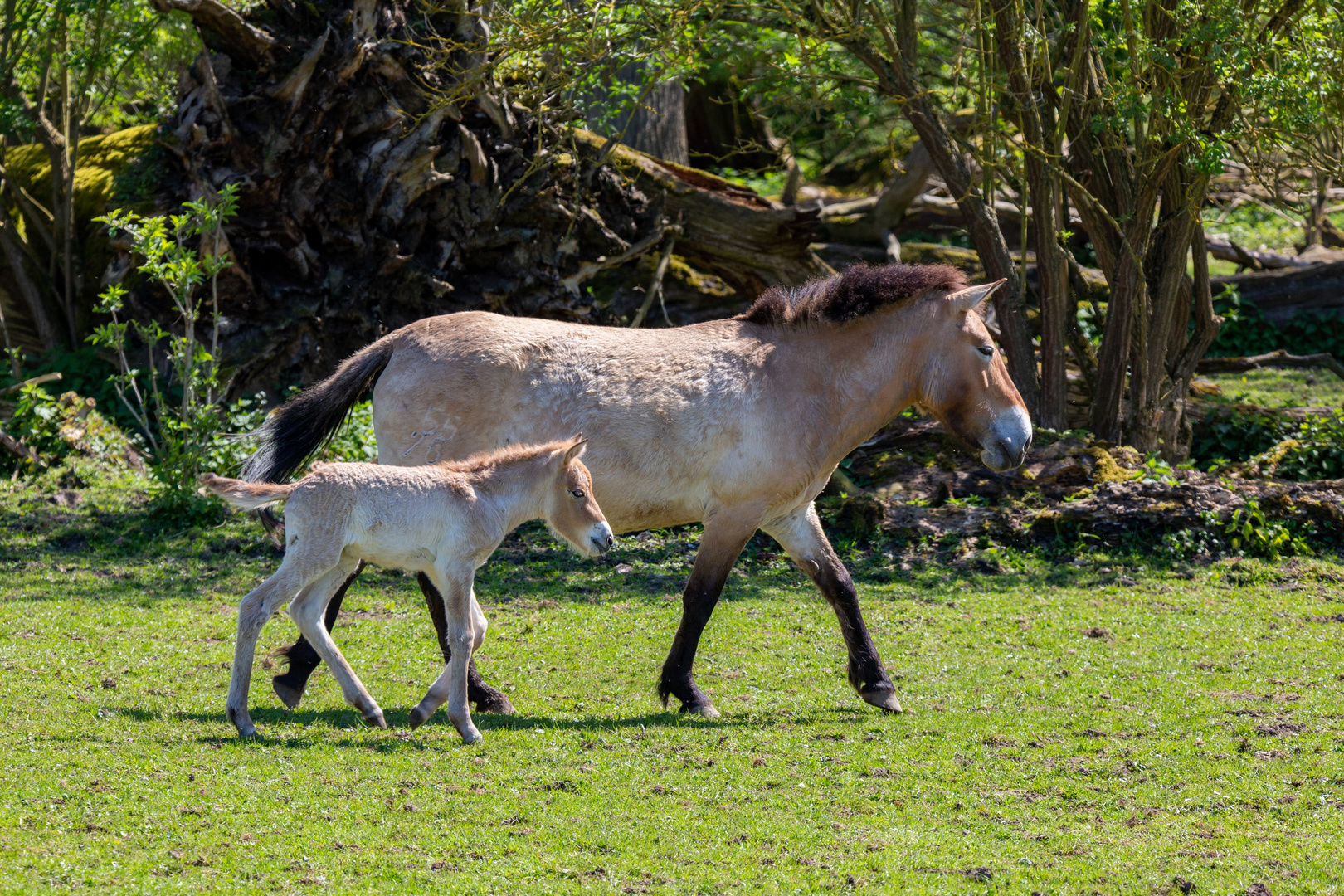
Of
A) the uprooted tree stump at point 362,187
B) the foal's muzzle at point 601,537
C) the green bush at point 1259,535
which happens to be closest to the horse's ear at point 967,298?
the foal's muzzle at point 601,537

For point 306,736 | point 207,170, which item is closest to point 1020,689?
point 306,736

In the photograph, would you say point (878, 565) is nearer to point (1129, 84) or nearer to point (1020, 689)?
point (1020, 689)

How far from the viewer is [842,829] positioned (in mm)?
5480

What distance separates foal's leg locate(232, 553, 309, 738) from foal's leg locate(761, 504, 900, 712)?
304 cm

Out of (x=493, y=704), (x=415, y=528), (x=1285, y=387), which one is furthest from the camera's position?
(x=1285, y=387)

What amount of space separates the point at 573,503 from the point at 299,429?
191cm

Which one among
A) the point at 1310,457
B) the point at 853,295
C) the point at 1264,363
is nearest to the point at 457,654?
the point at 853,295

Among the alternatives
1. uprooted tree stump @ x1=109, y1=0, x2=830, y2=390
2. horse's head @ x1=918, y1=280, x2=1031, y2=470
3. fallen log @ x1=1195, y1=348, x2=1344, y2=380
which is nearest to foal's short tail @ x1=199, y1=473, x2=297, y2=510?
horse's head @ x1=918, y1=280, x2=1031, y2=470

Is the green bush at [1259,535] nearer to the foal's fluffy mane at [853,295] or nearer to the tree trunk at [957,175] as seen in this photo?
the tree trunk at [957,175]

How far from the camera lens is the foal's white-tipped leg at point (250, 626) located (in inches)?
246

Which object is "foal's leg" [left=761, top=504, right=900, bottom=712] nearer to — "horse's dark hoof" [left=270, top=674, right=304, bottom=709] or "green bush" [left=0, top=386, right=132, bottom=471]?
"horse's dark hoof" [left=270, top=674, right=304, bottom=709]

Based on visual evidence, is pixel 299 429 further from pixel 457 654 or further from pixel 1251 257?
pixel 1251 257

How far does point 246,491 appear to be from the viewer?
6148 millimetres

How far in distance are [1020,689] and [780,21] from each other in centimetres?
787
